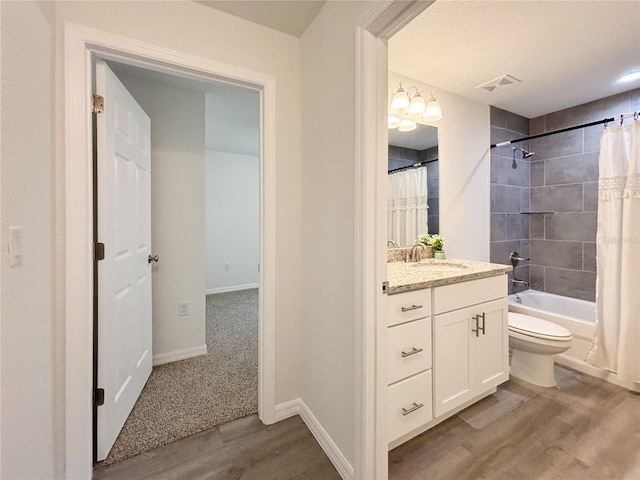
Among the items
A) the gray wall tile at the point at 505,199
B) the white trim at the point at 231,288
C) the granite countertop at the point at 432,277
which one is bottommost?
the white trim at the point at 231,288

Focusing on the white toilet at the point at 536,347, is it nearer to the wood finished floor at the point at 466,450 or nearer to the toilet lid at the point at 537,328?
the toilet lid at the point at 537,328

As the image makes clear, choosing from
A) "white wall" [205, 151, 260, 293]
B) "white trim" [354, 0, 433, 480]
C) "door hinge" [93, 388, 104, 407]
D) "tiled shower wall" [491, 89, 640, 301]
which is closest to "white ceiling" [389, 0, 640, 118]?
"tiled shower wall" [491, 89, 640, 301]

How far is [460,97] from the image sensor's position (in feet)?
8.05

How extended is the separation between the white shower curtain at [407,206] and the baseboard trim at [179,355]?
6.26 ft

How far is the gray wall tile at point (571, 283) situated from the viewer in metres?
2.62

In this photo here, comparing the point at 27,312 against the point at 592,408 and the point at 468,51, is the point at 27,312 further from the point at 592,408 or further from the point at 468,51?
the point at 592,408

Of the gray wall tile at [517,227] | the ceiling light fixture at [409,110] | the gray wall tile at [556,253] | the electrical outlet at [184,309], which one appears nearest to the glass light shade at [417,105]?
the ceiling light fixture at [409,110]

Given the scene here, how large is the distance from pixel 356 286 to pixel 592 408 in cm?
191

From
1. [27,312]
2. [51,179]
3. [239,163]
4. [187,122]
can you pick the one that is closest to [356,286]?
[27,312]

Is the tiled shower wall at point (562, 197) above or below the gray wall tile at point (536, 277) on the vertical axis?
above

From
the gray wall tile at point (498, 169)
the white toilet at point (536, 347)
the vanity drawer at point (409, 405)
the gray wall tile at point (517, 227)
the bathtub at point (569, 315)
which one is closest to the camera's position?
the vanity drawer at point (409, 405)

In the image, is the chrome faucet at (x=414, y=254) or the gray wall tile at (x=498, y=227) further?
the gray wall tile at (x=498, y=227)

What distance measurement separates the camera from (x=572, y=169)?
272cm

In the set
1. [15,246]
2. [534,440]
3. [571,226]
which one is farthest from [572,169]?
[15,246]
